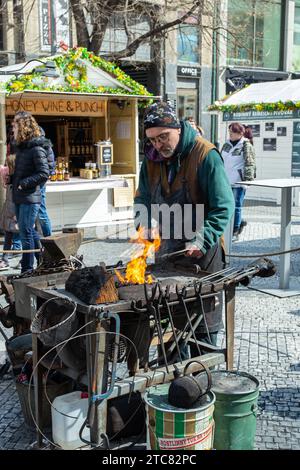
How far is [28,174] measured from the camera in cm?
673

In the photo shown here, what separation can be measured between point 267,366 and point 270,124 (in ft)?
33.5

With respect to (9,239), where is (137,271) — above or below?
above

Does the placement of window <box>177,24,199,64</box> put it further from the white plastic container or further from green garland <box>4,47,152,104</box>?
the white plastic container

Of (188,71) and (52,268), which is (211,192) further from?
(188,71)

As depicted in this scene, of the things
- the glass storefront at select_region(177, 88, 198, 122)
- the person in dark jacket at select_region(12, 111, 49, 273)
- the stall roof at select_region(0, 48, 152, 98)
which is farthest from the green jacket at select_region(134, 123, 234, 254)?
the glass storefront at select_region(177, 88, 198, 122)

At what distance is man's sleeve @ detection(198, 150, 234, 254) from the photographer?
3.40 m

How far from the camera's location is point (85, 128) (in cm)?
1190

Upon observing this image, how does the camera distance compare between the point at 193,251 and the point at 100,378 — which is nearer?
the point at 100,378

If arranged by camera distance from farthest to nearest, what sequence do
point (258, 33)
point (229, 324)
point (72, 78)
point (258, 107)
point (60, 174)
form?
point (258, 33) → point (258, 107) → point (60, 174) → point (72, 78) → point (229, 324)

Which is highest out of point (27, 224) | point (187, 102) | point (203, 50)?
point (203, 50)

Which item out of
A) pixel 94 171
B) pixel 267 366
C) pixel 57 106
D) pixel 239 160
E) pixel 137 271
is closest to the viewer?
pixel 137 271

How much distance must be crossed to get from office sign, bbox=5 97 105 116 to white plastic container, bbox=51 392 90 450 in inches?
283

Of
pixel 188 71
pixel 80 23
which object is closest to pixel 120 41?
pixel 188 71

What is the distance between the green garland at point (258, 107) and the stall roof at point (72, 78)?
3.36 metres
